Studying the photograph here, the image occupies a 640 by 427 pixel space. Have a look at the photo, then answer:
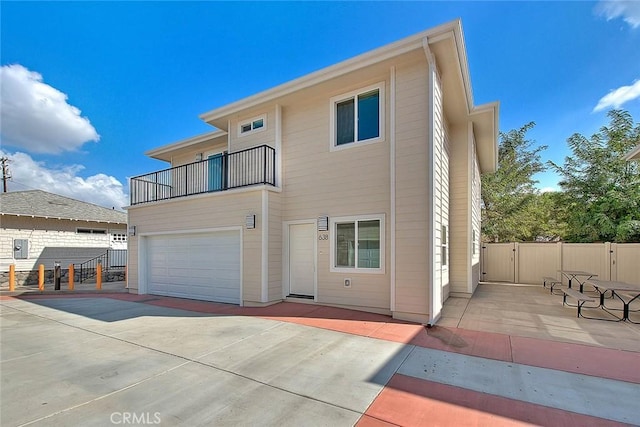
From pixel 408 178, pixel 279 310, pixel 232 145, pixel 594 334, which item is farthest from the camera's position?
pixel 232 145

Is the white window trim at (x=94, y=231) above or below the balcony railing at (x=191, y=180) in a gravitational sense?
below

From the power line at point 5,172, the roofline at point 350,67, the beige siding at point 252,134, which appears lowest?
the beige siding at point 252,134

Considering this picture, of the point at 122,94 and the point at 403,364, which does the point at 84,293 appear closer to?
the point at 122,94

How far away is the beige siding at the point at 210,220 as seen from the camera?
25.9ft

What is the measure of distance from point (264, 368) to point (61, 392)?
2.23 m

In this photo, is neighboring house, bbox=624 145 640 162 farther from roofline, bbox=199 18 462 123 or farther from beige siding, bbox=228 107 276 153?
beige siding, bbox=228 107 276 153

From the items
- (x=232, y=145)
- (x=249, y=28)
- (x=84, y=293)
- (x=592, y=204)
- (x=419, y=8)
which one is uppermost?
(x=249, y=28)

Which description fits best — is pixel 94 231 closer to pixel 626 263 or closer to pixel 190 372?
pixel 190 372

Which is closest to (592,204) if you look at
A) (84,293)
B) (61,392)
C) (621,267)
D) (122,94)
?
(621,267)

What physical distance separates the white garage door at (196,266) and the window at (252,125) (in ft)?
10.5

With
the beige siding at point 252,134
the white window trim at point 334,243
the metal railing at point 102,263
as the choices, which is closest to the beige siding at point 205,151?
the beige siding at point 252,134

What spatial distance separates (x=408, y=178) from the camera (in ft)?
21.4

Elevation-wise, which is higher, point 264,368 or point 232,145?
point 232,145

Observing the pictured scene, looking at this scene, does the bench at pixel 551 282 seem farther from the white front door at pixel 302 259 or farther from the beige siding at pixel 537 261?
the white front door at pixel 302 259
